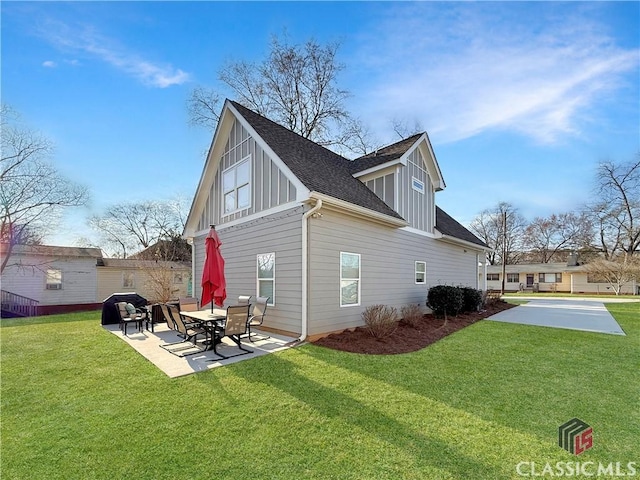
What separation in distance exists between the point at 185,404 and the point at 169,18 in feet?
29.4

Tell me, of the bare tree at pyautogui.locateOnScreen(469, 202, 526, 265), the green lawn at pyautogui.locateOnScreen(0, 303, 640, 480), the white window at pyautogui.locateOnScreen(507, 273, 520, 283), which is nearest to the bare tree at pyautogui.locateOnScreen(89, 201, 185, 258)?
the green lawn at pyautogui.locateOnScreen(0, 303, 640, 480)

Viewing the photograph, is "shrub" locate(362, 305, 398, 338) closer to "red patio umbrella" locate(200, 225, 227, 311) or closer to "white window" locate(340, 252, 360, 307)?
"white window" locate(340, 252, 360, 307)

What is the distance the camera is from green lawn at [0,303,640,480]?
2.97 meters

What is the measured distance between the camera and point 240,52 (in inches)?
693

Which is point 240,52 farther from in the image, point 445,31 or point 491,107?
point 491,107

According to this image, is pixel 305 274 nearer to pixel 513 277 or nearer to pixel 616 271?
pixel 616 271

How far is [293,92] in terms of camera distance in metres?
19.1

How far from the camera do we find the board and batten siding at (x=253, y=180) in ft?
28.2

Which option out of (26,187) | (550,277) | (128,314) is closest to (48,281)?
(26,187)

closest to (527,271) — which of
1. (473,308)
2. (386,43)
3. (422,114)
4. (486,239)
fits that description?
(486,239)

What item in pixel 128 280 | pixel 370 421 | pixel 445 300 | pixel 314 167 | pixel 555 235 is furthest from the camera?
pixel 555 235

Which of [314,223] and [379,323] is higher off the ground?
[314,223]

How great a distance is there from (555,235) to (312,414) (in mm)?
53303

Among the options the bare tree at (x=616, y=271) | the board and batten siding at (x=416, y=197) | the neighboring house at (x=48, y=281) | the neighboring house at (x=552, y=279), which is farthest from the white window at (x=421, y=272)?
the neighboring house at (x=552, y=279)
